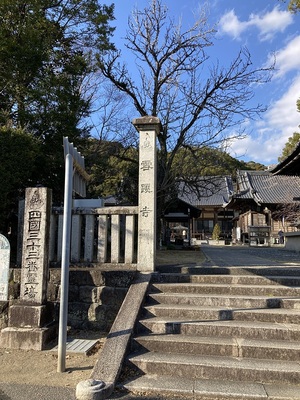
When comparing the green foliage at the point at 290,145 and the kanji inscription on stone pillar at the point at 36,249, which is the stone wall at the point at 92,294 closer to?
the kanji inscription on stone pillar at the point at 36,249

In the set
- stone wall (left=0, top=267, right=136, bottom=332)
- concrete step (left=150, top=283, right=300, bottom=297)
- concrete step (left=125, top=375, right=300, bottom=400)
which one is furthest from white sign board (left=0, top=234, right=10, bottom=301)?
concrete step (left=125, top=375, right=300, bottom=400)

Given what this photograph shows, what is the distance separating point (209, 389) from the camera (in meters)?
2.98

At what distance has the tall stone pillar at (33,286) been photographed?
4125 mm

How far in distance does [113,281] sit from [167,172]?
7394 millimetres

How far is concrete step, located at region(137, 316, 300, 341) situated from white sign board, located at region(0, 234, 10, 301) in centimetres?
200

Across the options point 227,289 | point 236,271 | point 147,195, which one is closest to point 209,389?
point 227,289

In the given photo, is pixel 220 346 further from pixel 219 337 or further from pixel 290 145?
pixel 290 145

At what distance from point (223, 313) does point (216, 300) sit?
296 mm

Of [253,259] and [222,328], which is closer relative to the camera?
[222,328]

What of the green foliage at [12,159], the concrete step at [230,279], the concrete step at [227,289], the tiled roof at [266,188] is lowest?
the concrete step at [227,289]

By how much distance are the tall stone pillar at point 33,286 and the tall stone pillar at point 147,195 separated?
147 cm

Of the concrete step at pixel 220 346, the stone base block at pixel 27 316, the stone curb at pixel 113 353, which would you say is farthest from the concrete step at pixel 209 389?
the stone base block at pixel 27 316

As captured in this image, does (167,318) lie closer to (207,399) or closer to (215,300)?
(215,300)

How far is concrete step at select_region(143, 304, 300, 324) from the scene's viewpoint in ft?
12.8
